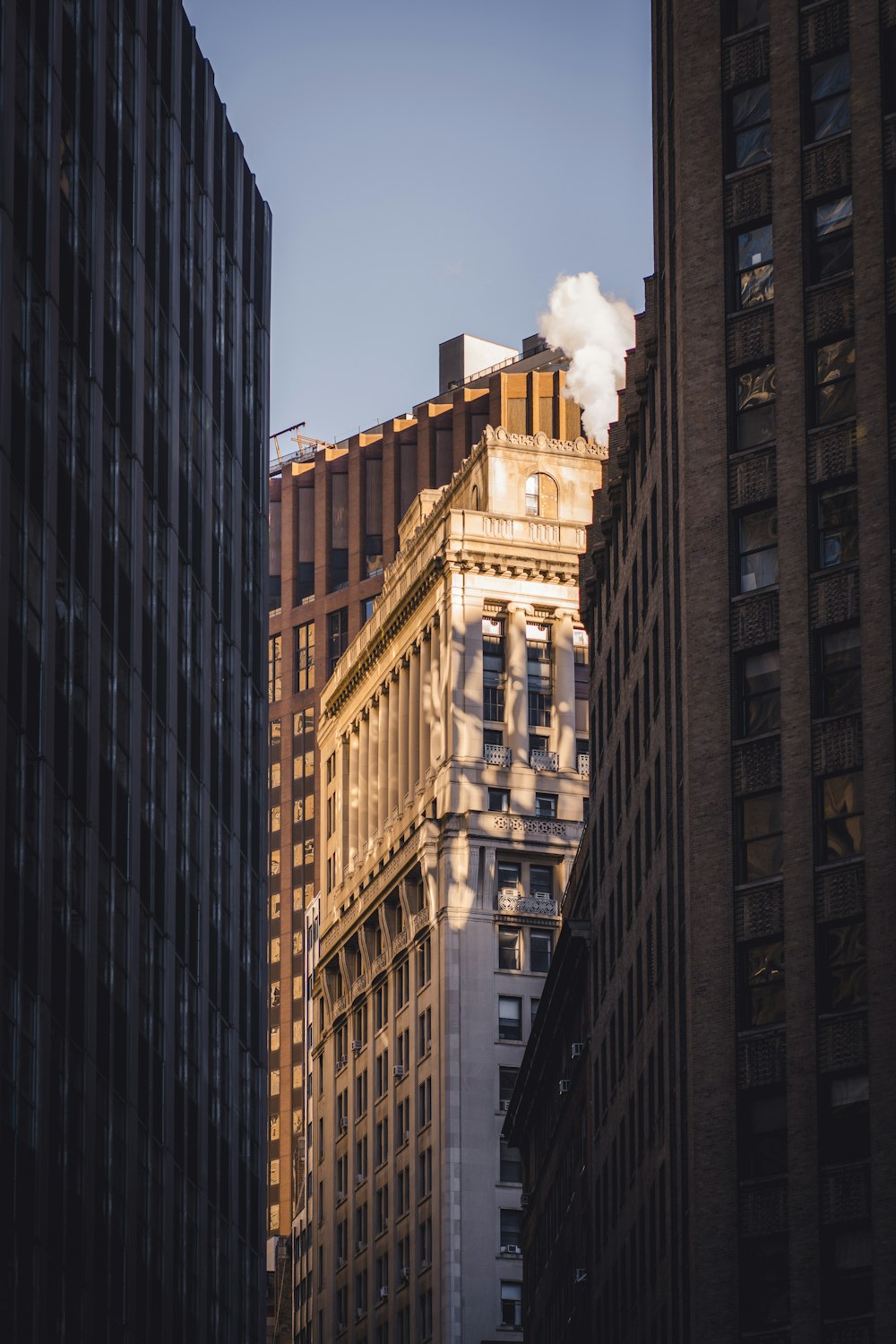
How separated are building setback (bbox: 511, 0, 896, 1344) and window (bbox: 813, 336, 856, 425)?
11cm

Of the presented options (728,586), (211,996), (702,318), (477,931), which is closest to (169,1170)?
(211,996)

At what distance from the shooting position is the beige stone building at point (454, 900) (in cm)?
14738

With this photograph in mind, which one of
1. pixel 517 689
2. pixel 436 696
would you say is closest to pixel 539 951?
pixel 517 689

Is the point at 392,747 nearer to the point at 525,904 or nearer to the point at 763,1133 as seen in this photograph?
the point at 525,904

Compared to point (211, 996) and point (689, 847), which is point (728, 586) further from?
point (211, 996)

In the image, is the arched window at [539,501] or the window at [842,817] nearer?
the window at [842,817]

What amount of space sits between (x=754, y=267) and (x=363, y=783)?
97.4 metres

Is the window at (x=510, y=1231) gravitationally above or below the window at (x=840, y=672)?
below

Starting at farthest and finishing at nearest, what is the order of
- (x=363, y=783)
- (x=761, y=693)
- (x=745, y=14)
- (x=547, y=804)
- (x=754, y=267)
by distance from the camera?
(x=363, y=783)
(x=547, y=804)
(x=745, y=14)
(x=754, y=267)
(x=761, y=693)

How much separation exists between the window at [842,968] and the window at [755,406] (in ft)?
48.9

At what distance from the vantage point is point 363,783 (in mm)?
178875

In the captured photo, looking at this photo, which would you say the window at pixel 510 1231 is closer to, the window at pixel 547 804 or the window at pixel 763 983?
the window at pixel 547 804

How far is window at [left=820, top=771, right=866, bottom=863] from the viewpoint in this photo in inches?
3019

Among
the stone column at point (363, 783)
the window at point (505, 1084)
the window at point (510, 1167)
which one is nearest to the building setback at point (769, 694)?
the window at point (510, 1167)
